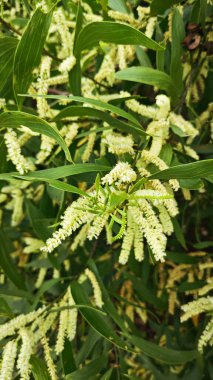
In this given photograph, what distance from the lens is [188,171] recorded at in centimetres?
98

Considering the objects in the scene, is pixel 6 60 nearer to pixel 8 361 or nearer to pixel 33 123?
pixel 33 123

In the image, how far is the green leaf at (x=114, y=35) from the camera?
1.06m

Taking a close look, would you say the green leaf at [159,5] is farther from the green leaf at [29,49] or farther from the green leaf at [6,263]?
the green leaf at [6,263]

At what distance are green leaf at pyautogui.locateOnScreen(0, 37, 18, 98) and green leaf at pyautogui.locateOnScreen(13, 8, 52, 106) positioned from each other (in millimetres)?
115

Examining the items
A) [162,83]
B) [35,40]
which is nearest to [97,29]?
[35,40]

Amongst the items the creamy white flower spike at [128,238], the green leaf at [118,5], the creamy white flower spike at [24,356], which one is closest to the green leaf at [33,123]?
the creamy white flower spike at [128,238]

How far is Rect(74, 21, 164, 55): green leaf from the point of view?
41.9 inches

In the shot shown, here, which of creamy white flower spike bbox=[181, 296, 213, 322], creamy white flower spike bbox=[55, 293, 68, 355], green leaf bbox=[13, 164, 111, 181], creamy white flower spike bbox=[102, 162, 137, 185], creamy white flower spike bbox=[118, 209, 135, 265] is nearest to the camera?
creamy white flower spike bbox=[102, 162, 137, 185]

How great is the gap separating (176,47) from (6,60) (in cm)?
51

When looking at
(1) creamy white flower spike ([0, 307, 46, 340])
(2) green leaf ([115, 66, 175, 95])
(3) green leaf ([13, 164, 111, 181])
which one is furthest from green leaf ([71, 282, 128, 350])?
(2) green leaf ([115, 66, 175, 95])

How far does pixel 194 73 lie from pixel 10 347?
110 centimetres

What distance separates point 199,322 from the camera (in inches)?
79.4

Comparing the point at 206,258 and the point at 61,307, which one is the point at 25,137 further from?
the point at 206,258

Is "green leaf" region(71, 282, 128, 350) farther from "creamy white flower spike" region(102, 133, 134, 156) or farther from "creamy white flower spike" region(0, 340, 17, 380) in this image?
"creamy white flower spike" region(102, 133, 134, 156)
